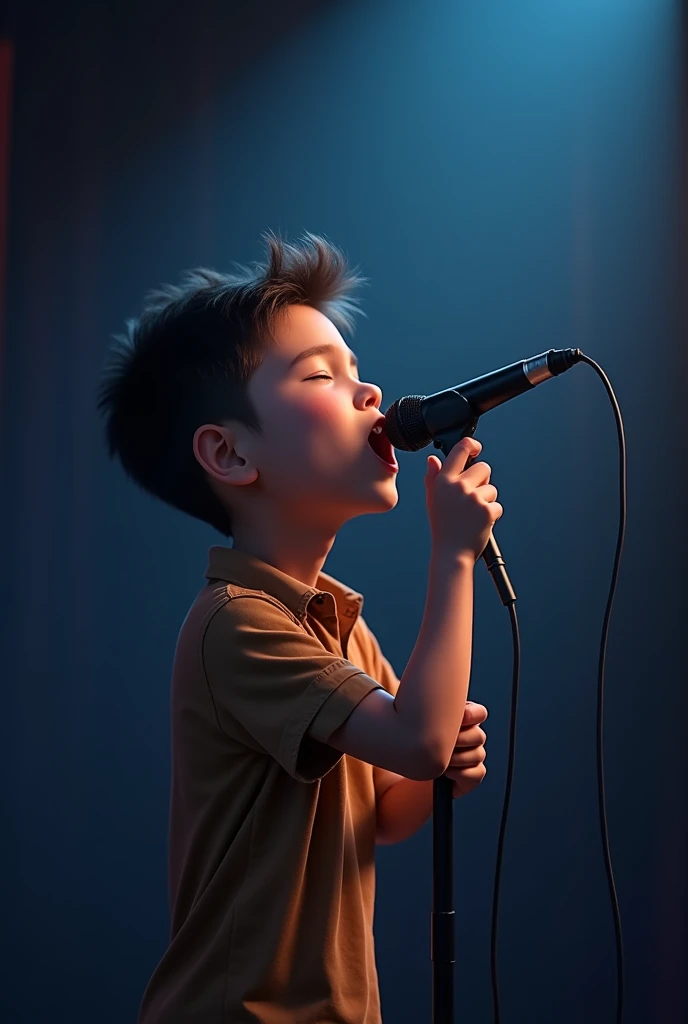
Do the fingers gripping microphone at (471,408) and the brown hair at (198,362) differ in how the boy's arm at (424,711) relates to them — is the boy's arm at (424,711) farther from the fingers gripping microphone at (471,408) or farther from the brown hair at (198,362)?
the brown hair at (198,362)

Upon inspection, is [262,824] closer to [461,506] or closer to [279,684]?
[279,684]

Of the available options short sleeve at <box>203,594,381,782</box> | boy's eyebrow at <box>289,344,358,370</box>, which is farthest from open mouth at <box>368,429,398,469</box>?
short sleeve at <box>203,594,381,782</box>

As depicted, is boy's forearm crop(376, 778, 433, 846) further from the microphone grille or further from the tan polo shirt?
the microphone grille

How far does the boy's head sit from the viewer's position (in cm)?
102

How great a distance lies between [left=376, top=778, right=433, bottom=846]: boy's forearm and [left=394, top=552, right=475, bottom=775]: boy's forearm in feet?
0.74

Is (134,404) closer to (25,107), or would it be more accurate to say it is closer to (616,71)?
(25,107)

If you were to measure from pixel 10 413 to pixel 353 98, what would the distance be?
2.84 ft

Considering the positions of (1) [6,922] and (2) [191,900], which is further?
(1) [6,922]

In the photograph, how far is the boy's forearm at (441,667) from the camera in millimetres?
860

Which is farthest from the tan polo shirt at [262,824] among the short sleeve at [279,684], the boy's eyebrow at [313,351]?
the boy's eyebrow at [313,351]

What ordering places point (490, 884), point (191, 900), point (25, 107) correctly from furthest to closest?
point (25, 107) → point (490, 884) → point (191, 900)

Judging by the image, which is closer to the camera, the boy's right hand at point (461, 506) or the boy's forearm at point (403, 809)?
the boy's right hand at point (461, 506)

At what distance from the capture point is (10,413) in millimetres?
1782

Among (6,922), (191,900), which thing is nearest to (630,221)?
(191,900)
